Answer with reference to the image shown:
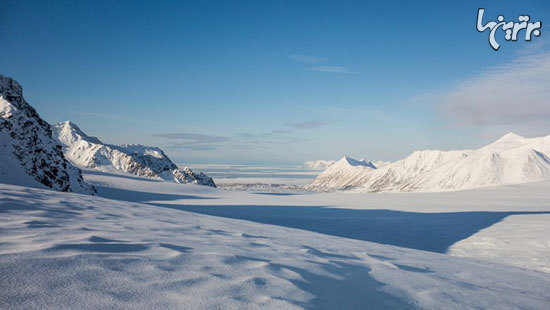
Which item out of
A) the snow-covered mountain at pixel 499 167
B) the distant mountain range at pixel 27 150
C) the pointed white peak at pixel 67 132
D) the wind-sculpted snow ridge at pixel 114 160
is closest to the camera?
the distant mountain range at pixel 27 150

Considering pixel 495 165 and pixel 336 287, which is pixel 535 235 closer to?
pixel 336 287

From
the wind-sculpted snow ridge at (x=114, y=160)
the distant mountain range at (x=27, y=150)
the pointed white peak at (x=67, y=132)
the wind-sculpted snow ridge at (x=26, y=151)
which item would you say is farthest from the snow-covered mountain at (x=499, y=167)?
the pointed white peak at (x=67, y=132)

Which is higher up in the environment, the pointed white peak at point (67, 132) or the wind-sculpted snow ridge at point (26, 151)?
the pointed white peak at point (67, 132)

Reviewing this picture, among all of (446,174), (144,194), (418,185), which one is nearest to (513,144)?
(446,174)

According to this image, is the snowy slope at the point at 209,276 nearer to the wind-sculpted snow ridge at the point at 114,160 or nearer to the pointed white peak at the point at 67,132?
the wind-sculpted snow ridge at the point at 114,160

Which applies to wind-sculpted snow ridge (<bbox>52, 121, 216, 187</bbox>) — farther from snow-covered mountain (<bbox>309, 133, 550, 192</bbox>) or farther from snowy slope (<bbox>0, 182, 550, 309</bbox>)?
snow-covered mountain (<bbox>309, 133, 550, 192</bbox>)

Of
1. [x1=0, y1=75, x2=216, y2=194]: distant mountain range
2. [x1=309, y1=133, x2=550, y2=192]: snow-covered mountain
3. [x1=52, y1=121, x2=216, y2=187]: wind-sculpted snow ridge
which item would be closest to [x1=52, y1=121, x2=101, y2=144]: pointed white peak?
[x1=52, y1=121, x2=216, y2=187]: wind-sculpted snow ridge
